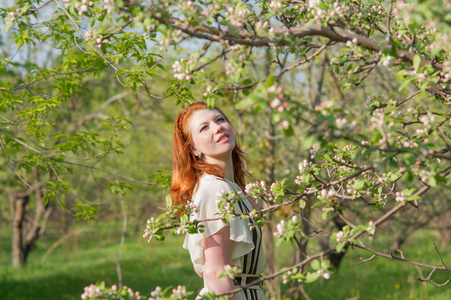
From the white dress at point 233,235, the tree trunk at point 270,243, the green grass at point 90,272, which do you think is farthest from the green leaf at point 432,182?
the green grass at point 90,272

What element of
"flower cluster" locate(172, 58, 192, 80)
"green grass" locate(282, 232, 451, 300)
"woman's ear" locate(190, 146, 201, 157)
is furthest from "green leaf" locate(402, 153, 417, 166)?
"green grass" locate(282, 232, 451, 300)

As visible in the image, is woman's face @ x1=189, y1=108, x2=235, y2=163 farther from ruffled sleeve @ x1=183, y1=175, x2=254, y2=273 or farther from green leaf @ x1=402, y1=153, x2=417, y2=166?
green leaf @ x1=402, y1=153, x2=417, y2=166

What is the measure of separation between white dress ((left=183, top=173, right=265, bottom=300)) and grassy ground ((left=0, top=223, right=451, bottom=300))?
464 centimetres

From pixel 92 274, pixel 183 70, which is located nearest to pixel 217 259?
pixel 183 70

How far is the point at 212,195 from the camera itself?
9.23 ft

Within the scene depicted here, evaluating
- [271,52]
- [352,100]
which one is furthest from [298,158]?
[271,52]

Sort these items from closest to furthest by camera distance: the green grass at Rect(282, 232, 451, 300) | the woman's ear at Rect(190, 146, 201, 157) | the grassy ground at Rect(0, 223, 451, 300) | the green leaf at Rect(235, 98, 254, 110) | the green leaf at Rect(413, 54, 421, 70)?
1. the green leaf at Rect(235, 98, 254, 110)
2. the green leaf at Rect(413, 54, 421, 70)
3. the woman's ear at Rect(190, 146, 201, 157)
4. the green grass at Rect(282, 232, 451, 300)
5. the grassy ground at Rect(0, 223, 451, 300)

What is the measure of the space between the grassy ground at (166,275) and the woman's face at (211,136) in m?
4.74

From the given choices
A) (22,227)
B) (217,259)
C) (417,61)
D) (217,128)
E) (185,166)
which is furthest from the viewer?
(22,227)

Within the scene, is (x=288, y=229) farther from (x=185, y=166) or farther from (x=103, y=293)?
(x=185, y=166)

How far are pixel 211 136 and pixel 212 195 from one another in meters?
0.46

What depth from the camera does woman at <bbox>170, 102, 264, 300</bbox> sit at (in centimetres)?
266

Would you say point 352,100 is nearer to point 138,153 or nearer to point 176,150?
point 176,150

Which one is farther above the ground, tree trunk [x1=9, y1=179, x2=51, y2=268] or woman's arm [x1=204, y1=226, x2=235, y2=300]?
tree trunk [x1=9, y1=179, x2=51, y2=268]
